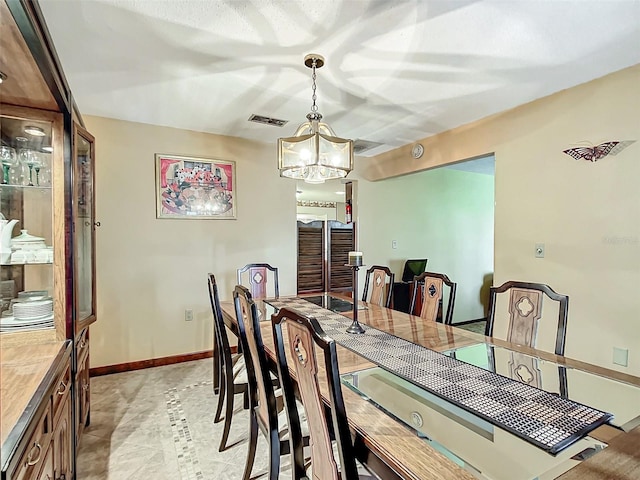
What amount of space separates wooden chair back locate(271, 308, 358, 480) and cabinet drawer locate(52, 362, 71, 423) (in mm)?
962

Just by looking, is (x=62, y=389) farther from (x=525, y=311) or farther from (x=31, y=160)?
(x=525, y=311)

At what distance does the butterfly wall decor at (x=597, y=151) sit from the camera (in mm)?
2355

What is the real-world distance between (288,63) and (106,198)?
2286mm

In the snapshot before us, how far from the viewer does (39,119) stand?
169 centimetres

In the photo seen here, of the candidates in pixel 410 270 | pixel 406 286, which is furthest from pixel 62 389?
pixel 410 270

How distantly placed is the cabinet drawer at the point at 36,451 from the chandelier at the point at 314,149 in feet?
5.70

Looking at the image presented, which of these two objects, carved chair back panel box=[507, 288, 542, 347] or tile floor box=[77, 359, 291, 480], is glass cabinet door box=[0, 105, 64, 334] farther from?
carved chair back panel box=[507, 288, 542, 347]

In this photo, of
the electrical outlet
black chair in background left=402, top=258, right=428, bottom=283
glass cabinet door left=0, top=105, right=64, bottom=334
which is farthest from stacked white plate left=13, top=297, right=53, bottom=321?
black chair in background left=402, top=258, right=428, bottom=283

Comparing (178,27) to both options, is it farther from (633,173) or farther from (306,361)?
(633,173)

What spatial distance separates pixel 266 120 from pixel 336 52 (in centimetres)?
139

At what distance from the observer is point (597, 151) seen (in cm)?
246

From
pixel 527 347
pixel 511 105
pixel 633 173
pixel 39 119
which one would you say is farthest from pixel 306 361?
pixel 511 105

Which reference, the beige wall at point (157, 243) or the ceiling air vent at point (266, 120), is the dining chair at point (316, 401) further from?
the beige wall at point (157, 243)

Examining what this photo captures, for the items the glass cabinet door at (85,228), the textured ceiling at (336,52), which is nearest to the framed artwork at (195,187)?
the textured ceiling at (336,52)
